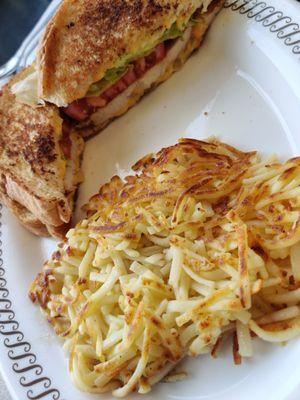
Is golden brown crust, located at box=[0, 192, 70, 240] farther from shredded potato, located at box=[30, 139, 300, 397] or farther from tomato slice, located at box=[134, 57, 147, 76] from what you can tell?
tomato slice, located at box=[134, 57, 147, 76]

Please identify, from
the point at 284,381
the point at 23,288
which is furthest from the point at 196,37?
the point at 284,381

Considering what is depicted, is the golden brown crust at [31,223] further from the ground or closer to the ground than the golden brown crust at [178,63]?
closer to the ground


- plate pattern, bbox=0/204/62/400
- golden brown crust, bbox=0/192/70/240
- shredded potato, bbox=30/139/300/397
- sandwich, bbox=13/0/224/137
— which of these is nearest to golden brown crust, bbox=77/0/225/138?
sandwich, bbox=13/0/224/137

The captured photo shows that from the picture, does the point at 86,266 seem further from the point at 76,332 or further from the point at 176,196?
the point at 176,196

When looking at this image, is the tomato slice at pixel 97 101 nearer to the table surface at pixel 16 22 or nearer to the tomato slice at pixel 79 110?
the tomato slice at pixel 79 110

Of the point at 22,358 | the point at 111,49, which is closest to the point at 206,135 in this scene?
the point at 111,49

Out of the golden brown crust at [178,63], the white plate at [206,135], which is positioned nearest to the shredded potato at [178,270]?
the white plate at [206,135]

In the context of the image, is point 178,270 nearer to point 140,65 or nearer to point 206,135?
point 206,135
